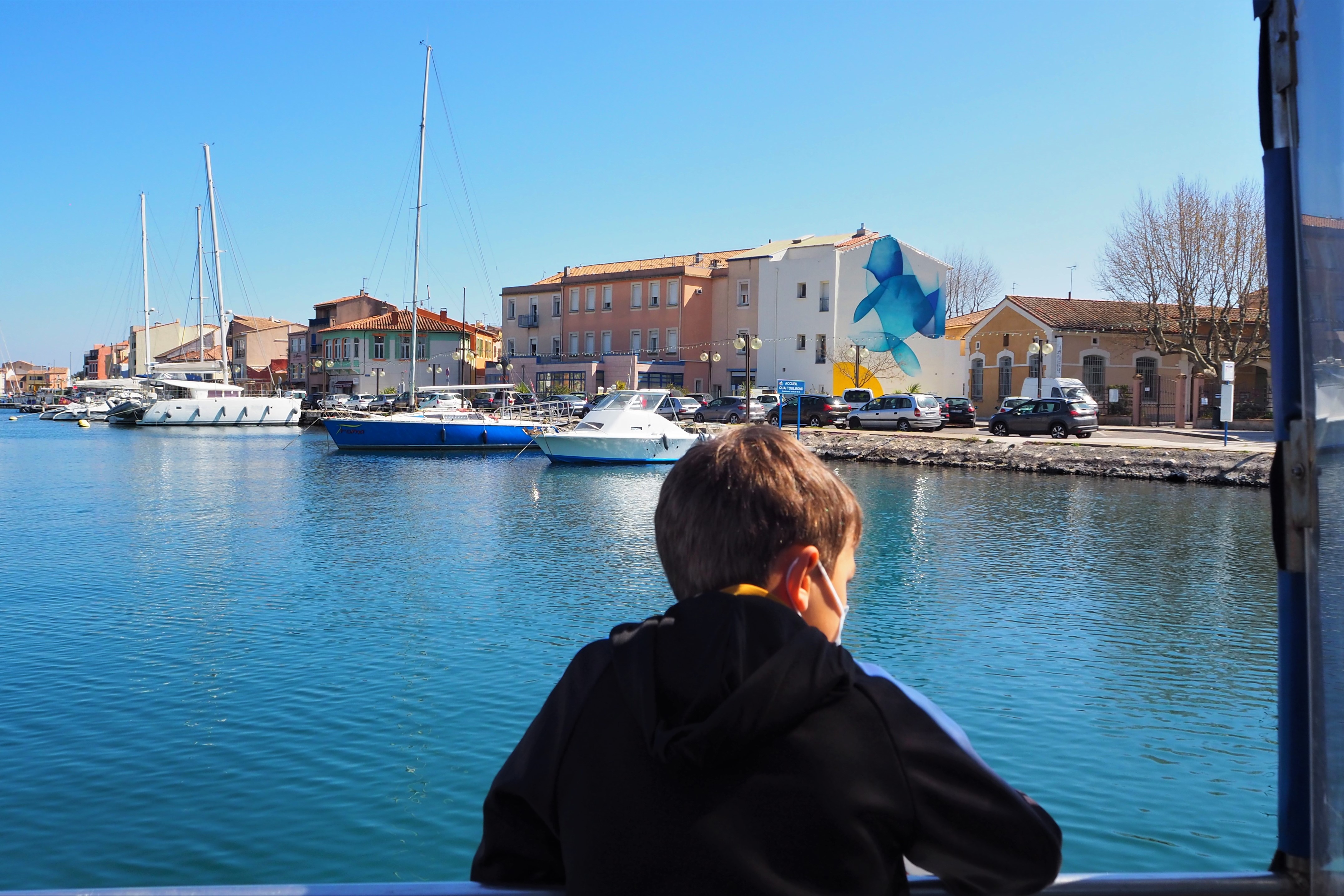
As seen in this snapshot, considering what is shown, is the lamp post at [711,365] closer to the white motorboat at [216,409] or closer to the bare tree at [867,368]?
the bare tree at [867,368]

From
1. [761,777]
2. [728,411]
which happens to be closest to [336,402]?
[728,411]

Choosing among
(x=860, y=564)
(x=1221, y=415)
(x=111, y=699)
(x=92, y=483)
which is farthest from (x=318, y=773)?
(x=1221, y=415)

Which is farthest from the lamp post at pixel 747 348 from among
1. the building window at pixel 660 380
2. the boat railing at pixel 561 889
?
the boat railing at pixel 561 889

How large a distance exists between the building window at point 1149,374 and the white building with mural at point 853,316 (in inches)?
353

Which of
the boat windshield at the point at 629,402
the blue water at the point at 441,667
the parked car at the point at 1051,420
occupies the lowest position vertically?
the blue water at the point at 441,667

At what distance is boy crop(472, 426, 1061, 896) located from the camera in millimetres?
1324

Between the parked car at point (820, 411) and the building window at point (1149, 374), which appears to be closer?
the parked car at point (820, 411)

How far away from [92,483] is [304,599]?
1674 cm

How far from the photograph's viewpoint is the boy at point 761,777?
4.34 feet

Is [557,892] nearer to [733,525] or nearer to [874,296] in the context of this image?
[733,525]

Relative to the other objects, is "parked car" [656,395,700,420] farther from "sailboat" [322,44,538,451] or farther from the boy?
the boy

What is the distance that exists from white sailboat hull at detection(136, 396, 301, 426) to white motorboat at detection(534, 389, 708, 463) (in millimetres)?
28332

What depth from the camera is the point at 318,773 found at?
6.31 metres

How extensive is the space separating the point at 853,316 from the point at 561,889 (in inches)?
2112
